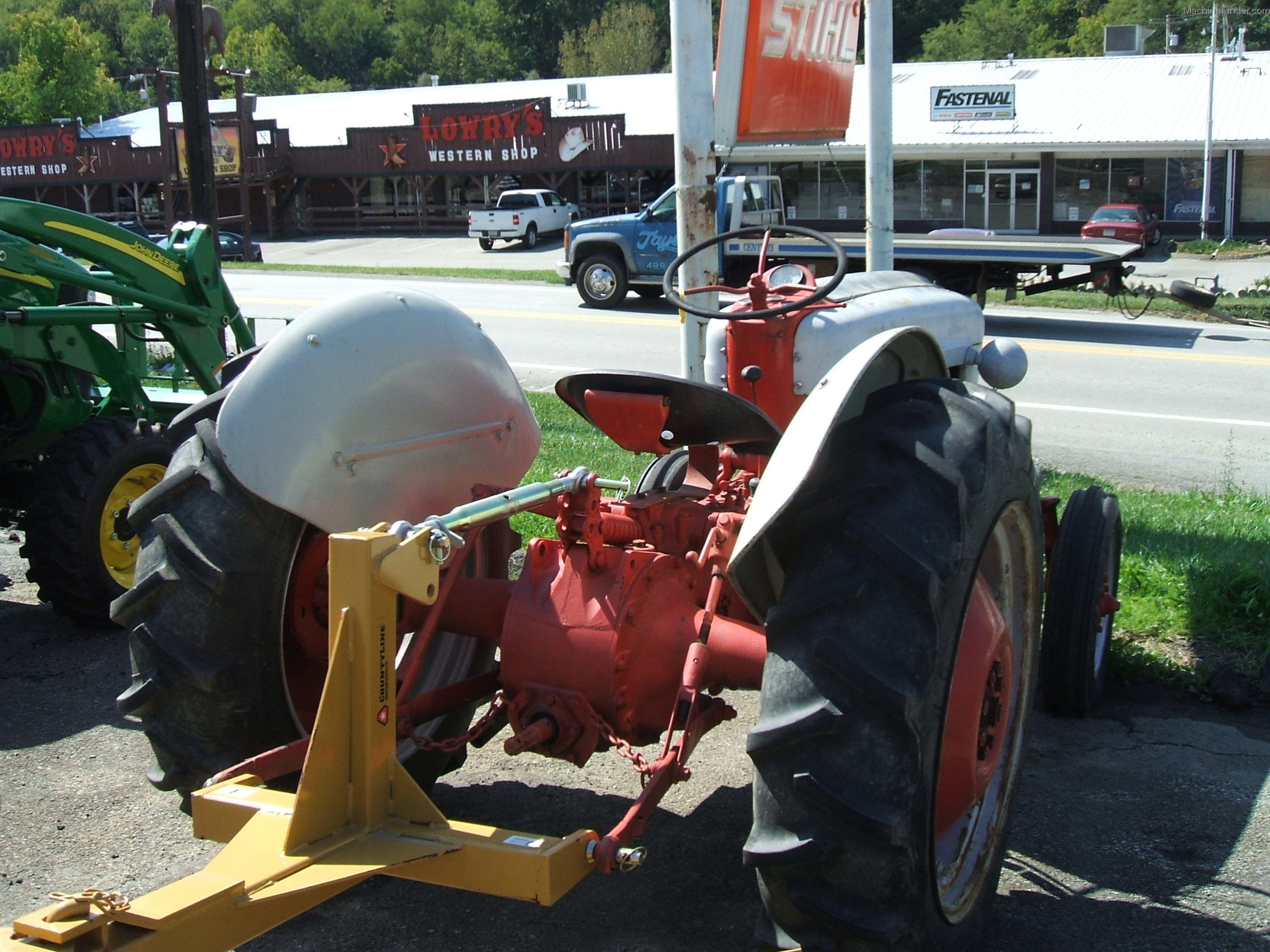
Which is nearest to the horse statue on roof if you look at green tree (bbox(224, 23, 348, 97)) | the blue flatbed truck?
the blue flatbed truck

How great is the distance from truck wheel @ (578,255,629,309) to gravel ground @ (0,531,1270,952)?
1708cm

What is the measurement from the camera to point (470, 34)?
101000mm

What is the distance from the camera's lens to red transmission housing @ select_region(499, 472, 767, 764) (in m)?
3.27

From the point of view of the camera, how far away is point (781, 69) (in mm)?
7746

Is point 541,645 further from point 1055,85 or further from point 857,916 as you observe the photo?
point 1055,85

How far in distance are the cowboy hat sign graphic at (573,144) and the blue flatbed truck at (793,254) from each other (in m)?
23.9

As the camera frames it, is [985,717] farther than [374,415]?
No

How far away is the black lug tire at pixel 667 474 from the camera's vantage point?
4668 millimetres

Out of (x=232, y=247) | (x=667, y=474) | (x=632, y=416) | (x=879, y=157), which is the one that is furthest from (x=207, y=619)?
(x=232, y=247)

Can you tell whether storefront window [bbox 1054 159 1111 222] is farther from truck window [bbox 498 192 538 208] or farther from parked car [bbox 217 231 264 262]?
parked car [bbox 217 231 264 262]

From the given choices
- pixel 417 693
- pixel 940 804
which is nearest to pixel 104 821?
pixel 417 693

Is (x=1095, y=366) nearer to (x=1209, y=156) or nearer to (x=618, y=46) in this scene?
(x=1209, y=156)

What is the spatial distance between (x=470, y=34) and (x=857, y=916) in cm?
10535

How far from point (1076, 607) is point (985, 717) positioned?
160 centimetres
